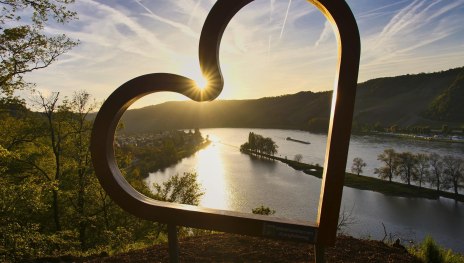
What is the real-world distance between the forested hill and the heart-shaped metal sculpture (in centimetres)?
11510

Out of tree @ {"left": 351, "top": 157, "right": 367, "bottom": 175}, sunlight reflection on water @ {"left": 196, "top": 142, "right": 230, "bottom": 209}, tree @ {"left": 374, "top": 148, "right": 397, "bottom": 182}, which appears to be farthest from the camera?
tree @ {"left": 351, "top": 157, "right": 367, "bottom": 175}

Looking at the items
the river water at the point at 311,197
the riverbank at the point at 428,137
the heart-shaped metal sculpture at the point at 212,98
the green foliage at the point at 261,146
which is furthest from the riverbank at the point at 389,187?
the heart-shaped metal sculpture at the point at 212,98

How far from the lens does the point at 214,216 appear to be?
538 cm

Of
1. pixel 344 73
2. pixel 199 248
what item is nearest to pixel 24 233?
pixel 199 248

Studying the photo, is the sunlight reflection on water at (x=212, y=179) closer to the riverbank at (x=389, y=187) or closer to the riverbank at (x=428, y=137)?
the riverbank at (x=389, y=187)

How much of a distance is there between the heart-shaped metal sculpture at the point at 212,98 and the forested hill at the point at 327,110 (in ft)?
378

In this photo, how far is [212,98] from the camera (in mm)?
4988

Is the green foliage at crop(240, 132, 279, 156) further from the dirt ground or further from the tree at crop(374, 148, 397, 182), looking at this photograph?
the dirt ground

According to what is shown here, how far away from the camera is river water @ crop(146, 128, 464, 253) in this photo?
1368 inches

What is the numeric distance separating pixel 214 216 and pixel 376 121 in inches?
4825

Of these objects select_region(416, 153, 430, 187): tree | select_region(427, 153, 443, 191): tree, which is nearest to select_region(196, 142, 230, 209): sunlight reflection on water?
select_region(416, 153, 430, 187): tree

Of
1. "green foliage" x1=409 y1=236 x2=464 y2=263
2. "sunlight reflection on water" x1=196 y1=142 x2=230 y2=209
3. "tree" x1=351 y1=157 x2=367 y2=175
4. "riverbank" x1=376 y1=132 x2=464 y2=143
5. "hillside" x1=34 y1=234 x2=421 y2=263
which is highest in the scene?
"riverbank" x1=376 y1=132 x2=464 y2=143

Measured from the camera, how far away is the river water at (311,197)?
34.8 metres

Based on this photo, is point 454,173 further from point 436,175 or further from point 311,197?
point 311,197
